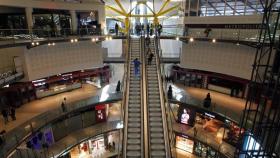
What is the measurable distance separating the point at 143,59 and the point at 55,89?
39.7 ft

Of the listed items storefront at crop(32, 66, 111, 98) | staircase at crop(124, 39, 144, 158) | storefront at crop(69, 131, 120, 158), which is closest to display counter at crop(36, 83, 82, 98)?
storefront at crop(32, 66, 111, 98)

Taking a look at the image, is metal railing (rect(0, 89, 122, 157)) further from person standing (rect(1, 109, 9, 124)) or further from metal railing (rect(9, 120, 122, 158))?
person standing (rect(1, 109, 9, 124))

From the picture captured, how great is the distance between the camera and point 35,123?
16297 millimetres

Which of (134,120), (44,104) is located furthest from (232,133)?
(44,104)

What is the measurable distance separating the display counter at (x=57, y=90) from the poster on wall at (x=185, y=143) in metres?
13.1

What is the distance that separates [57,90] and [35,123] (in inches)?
309

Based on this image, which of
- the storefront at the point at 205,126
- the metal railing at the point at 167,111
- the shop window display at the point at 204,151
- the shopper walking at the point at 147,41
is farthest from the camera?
the shopper walking at the point at 147,41

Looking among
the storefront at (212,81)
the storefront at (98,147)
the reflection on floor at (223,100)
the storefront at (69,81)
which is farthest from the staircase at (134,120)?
the storefront at (212,81)

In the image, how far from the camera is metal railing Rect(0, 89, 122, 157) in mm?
13188

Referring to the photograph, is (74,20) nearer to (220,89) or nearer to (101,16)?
(101,16)

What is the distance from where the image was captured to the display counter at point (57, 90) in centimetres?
2235

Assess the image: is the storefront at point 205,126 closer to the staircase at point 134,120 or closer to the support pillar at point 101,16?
the staircase at point 134,120

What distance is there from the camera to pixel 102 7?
24.3 metres

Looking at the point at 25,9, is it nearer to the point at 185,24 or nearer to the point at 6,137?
the point at 6,137
